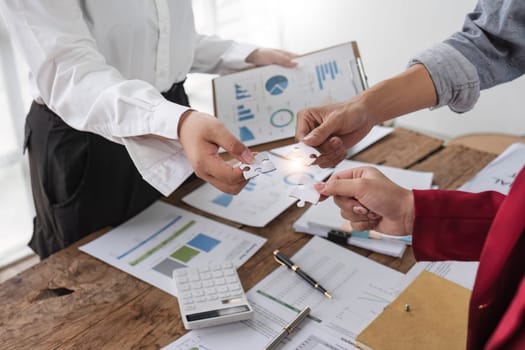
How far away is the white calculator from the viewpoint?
104 centimetres

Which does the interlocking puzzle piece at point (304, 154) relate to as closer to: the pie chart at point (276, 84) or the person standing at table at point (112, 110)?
the person standing at table at point (112, 110)

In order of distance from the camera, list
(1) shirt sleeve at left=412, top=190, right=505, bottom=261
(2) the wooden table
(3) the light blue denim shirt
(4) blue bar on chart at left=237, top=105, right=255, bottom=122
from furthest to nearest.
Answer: (4) blue bar on chart at left=237, top=105, right=255, bottom=122 → (3) the light blue denim shirt → (2) the wooden table → (1) shirt sleeve at left=412, top=190, right=505, bottom=261

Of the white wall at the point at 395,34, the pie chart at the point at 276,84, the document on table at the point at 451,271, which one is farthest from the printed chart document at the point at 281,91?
the white wall at the point at 395,34

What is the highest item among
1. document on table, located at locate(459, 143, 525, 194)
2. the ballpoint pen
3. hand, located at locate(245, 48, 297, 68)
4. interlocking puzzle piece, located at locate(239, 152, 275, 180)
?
hand, located at locate(245, 48, 297, 68)

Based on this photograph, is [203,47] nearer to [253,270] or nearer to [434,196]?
[253,270]

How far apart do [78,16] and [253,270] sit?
68 centimetres

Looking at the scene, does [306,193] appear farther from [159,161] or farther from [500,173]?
[500,173]

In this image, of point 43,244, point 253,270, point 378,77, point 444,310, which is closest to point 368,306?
point 444,310

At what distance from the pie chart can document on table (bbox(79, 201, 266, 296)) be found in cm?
41

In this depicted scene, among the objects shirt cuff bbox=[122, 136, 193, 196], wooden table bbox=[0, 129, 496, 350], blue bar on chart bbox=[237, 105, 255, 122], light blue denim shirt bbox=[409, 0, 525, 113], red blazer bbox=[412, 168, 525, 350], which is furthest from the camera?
blue bar on chart bbox=[237, 105, 255, 122]

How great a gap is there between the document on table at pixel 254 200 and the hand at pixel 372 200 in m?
0.29

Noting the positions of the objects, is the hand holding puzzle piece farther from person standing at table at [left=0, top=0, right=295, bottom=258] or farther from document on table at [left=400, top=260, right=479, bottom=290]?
document on table at [left=400, top=260, right=479, bottom=290]

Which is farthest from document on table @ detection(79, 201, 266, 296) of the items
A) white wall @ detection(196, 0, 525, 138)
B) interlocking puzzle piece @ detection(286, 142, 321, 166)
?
white wall @ detection(196, 0, 525, 138)

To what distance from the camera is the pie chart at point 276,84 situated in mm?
1524
